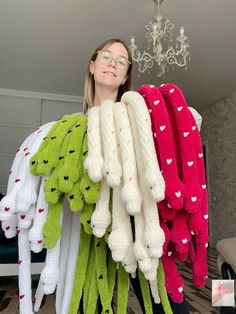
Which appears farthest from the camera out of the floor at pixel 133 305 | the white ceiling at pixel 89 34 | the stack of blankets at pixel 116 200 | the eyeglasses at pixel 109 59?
the white ceiling at pixel 89 34

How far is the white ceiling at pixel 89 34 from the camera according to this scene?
2.31 metres

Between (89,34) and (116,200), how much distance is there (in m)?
2.67

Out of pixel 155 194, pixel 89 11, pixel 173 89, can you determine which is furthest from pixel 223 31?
pixel 155 194

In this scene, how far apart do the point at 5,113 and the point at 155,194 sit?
4.30 metres

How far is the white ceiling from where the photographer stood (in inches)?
90.9

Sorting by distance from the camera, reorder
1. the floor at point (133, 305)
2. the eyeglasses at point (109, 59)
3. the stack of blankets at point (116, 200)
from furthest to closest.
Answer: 1. the floor at point (133, 305)
2. the eyeglasses at point (109, 59)
3. the stack of blankets at point (116, 200)

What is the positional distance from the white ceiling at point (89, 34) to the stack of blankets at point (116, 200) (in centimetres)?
218

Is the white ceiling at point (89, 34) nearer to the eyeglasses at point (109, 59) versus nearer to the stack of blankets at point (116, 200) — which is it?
the eyeglasses at point (109, 59)

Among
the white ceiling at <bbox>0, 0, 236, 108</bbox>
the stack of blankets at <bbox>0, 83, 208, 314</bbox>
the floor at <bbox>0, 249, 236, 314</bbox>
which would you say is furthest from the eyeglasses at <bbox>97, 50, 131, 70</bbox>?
the white ceiling at <bbox>0, 0, 236, 108</bbox>

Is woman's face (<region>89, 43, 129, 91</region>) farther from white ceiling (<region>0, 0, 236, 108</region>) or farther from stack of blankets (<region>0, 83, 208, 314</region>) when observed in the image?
white ceiling (<region>0, 0, 236, 108</region>)

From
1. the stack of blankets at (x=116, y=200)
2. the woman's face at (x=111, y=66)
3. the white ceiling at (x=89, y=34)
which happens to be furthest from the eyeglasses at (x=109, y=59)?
the white ceiling at (x=89, y=34)

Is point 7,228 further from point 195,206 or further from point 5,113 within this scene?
point 5,113

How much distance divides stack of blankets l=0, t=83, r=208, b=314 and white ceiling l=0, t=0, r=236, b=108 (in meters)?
2.18

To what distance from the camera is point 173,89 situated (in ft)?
1.48
